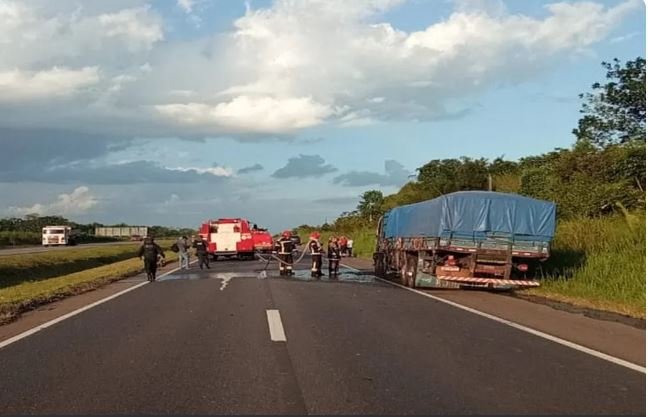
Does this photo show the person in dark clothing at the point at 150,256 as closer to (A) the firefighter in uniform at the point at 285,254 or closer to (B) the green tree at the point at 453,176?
(A) the firefighter in uniform at the point at 285,254

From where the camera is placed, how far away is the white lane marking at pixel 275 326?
1178 centimetres

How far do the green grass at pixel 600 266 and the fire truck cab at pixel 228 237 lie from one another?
2234cm

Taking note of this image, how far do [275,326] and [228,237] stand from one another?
115 ft

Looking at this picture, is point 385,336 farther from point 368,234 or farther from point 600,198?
point 368,234

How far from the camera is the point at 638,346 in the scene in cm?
1134

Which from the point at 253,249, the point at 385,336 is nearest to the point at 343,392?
the point at 385,336

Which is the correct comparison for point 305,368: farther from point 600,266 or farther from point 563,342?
point 600,266

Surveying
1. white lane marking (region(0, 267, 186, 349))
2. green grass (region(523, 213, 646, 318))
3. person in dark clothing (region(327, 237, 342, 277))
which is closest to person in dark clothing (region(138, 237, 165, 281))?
→ white lane marking (region(0, 267, 186, 349))

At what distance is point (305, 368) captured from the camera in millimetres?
9211

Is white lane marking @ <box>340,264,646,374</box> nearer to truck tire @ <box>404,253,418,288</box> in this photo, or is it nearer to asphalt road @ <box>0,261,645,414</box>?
asphalt road @ <box>0,261,645,414</box>

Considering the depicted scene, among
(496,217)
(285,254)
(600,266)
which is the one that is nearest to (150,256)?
(285,254)

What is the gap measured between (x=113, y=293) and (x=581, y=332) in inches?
501

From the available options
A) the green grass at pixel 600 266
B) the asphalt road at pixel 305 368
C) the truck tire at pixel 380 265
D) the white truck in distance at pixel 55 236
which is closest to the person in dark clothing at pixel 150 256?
the truck tire at pixel 380 265

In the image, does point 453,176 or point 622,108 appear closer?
point 622,108
